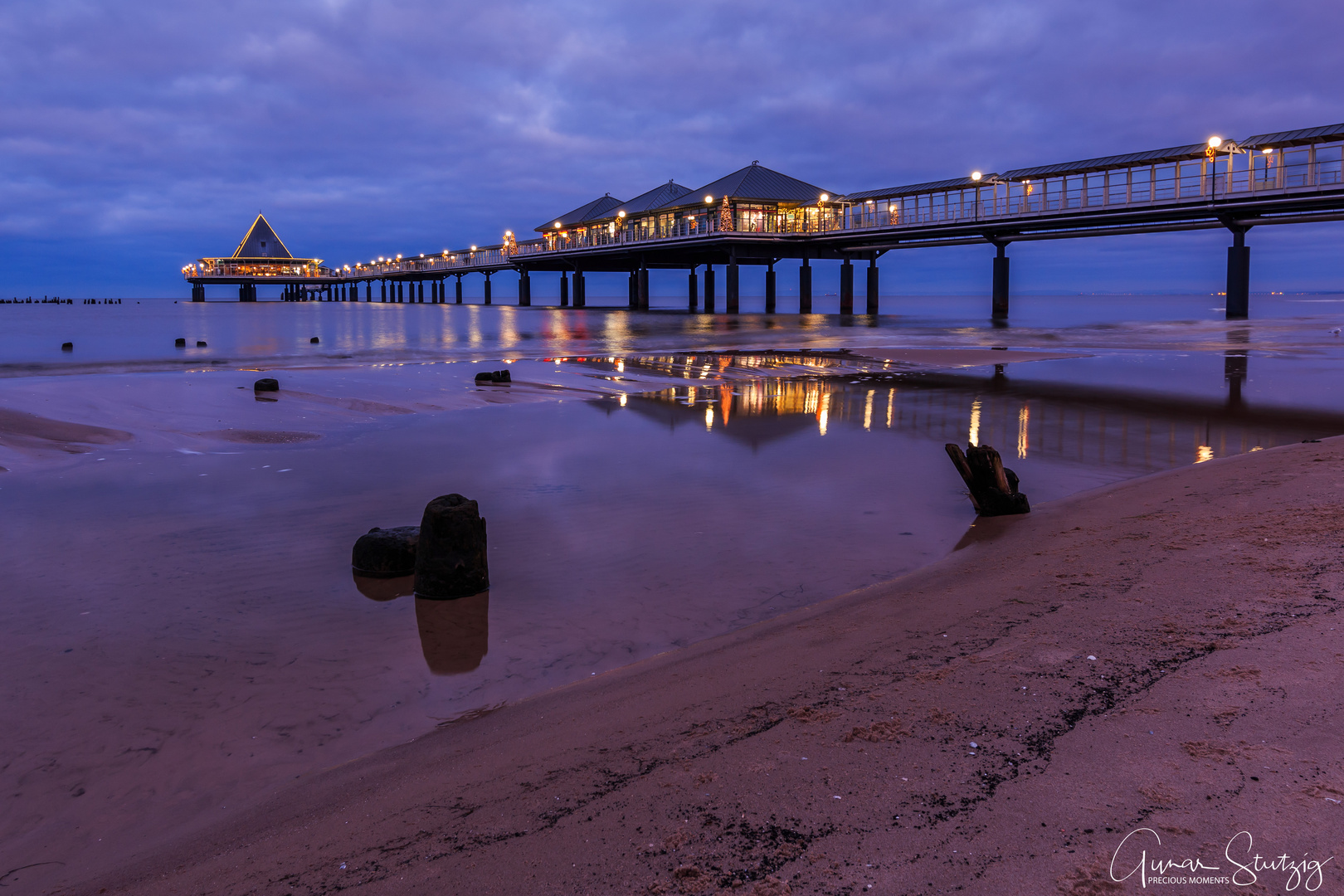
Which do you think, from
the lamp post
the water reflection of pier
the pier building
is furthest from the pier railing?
the pier building

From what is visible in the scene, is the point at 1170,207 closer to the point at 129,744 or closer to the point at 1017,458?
the point at 1017,458

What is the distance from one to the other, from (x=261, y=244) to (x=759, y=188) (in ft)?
542

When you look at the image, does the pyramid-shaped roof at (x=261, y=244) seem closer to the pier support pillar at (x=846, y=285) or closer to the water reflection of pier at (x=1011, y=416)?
the pier support pillar at (x=846, y=285)

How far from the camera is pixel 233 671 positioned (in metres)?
4.65

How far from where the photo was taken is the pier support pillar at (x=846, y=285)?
70750 mm

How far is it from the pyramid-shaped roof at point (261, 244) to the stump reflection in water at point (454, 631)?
211 meters

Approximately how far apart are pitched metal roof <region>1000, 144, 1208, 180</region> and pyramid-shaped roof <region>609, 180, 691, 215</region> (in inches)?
1363

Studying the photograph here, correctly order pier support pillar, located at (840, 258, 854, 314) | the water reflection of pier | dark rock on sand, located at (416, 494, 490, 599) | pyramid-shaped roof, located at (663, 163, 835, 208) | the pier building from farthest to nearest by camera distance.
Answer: the pier building < pier support pillar, located at (840, 258, 854, 314) < pyramid-shaped roof, located at (663, 163, 835, 208) < the water reflection of pier < dark rock on sand, located at (416, 494, 490, 599)

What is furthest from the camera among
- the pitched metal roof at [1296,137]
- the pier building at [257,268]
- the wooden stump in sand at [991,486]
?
the pier building at [257,268]

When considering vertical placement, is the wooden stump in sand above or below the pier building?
below

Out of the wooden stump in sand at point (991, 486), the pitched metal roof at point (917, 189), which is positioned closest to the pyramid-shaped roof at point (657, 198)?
the pitched metal roof at point (917, 189)

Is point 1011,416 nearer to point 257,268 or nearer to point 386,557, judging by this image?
point 386,557
